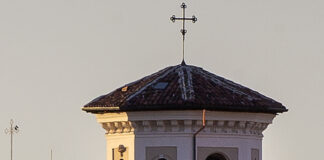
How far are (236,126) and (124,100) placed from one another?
136 inches

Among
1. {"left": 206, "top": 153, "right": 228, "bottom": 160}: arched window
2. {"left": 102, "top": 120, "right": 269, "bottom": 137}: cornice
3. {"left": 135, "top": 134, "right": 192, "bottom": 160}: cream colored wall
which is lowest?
{"left": 206, "top": 153, "right": 228, "bottom": 160}: arched window

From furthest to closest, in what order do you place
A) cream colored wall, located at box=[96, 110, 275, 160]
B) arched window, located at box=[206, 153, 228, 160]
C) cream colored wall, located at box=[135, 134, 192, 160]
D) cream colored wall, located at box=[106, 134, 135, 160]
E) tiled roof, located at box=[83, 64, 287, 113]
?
cream colored wall, located at box=[106, 134, 135, 160] → arched window, located at box=[206, 153, 228, 160] → cream colored wall, located at box=[135, 134, 192, 160] → cream colored wall, located at box=[96, 110, 275, 160] → tiled roof, located at box=[83, 64, 287, 113]

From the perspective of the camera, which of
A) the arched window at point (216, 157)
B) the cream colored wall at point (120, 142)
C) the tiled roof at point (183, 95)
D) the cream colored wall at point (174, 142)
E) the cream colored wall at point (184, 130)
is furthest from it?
the cream colored wall at point (120, 142)

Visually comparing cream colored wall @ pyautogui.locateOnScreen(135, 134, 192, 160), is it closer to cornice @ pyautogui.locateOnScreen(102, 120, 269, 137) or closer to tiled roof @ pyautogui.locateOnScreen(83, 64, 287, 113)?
cornice @ pyautogui.locateOnScreen(102, 120, 269, 137)

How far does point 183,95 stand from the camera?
68625 millimetres

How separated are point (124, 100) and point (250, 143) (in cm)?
409

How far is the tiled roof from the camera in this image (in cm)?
6856

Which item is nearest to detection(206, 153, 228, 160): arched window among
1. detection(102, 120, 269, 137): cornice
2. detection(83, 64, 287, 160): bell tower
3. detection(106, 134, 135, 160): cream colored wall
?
detection(83, 64, 287, 160): bell tower

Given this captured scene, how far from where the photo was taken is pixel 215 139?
69.2 m

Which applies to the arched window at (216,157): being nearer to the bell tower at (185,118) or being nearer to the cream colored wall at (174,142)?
the bell tower at (185,118)

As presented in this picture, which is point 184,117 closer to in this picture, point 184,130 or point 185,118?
point 185,118

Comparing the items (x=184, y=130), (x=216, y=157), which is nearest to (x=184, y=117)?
(x=184, y=130)

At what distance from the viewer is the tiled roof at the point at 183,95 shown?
225 feet

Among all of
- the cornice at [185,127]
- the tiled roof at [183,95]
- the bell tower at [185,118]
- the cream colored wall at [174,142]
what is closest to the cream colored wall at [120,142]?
the bell tower at [185,118]
